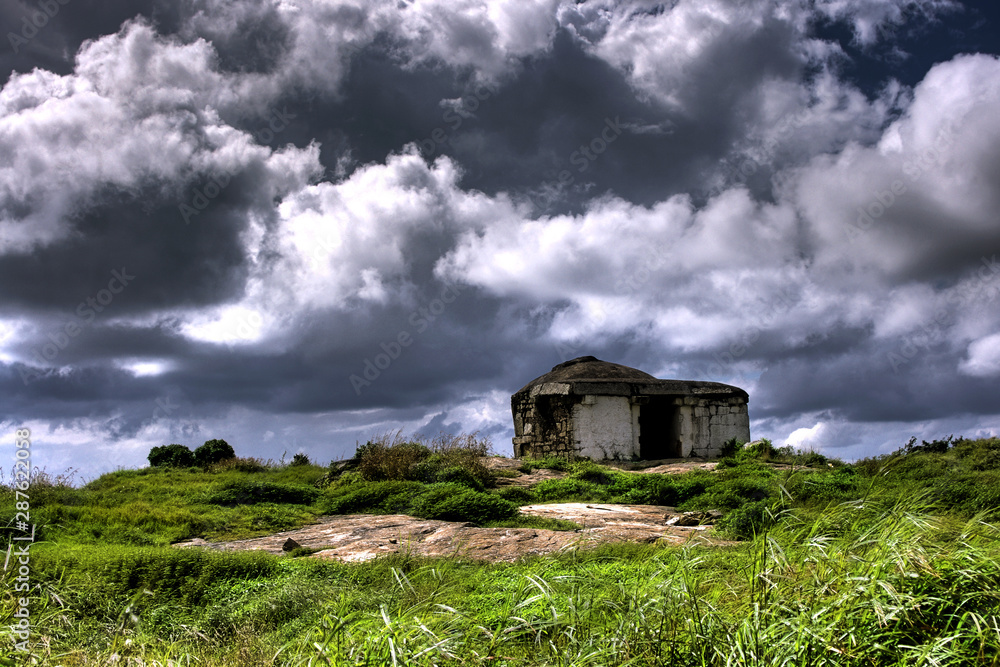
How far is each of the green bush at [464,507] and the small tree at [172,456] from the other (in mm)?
11819

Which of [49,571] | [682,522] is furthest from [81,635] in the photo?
[682,522]

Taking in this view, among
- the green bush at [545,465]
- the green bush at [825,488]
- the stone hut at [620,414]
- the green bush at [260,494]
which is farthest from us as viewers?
the stone hut at [620,414]

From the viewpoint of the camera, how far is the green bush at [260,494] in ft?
37.2

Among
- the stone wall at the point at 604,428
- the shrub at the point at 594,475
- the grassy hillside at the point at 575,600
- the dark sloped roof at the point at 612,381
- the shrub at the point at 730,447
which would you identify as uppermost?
the dark sloped roof at the point at 612,381

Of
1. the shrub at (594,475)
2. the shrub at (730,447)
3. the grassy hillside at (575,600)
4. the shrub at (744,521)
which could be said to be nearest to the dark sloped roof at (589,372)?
the shrub at (730,447)

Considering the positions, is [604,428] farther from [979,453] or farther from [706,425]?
[979,453]

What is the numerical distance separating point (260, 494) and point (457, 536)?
6312 millimetres

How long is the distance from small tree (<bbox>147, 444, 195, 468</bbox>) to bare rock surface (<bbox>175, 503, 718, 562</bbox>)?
1157 centimetres

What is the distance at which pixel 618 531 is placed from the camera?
23.4 ft

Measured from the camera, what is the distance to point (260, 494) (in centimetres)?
1186

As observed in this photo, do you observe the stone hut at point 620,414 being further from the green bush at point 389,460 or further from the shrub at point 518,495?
the shrub at point 518,495

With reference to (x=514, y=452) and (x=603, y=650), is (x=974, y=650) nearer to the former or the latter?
(x=603, y=650)

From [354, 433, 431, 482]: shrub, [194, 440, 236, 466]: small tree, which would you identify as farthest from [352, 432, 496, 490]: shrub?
[194, 440, 236, 466]: small tree

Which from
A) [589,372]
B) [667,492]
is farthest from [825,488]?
[589,372]
